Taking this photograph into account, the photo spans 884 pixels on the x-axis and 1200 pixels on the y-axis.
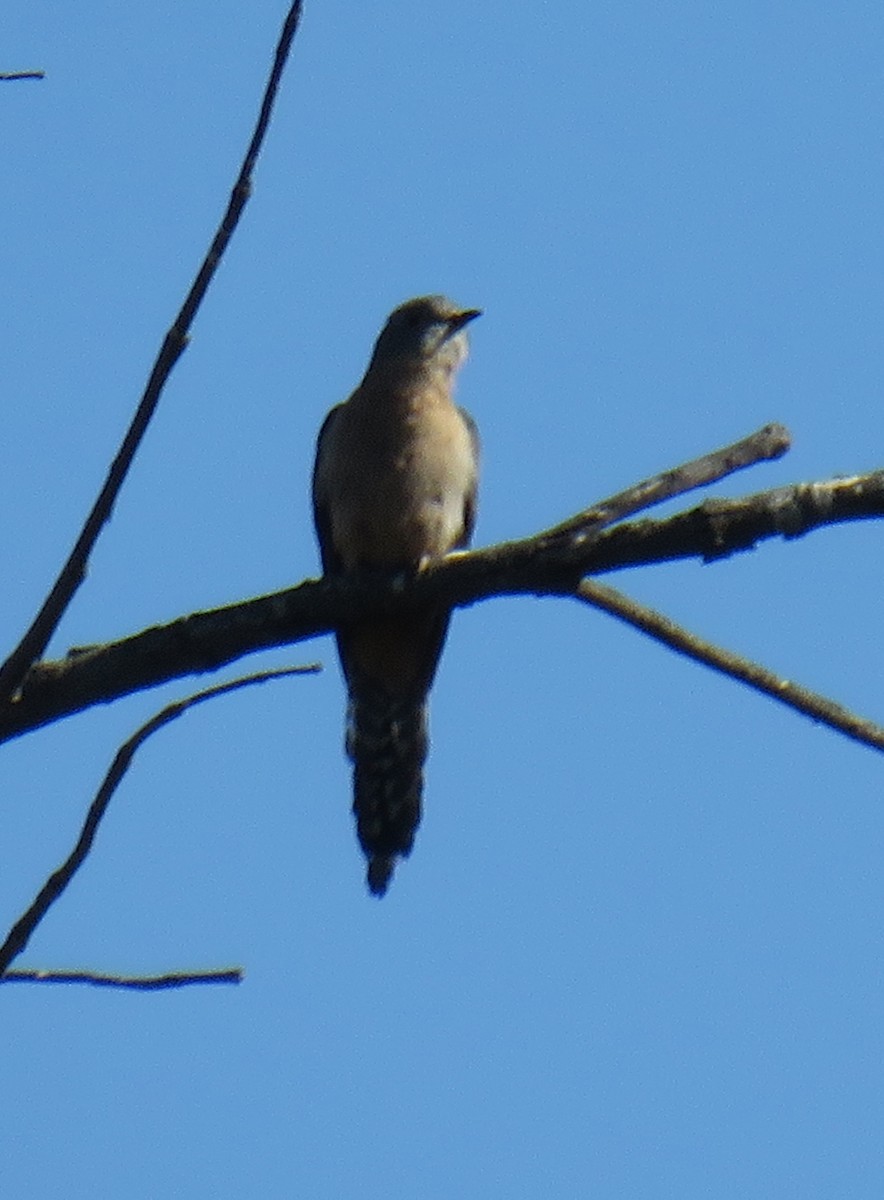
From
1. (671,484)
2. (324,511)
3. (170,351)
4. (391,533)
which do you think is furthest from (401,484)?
(170,351)

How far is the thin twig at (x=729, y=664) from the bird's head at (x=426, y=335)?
355 cm

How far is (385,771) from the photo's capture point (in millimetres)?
6648

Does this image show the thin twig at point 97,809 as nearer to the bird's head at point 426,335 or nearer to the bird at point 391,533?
the bird at point 391,533

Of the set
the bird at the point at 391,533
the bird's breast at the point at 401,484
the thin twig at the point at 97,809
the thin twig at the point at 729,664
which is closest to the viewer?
the thin twig at the point at 97,809

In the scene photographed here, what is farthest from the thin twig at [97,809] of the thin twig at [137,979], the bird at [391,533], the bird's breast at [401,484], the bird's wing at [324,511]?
the bird's wing at [324,511]

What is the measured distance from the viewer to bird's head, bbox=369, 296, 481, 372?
25.6ft

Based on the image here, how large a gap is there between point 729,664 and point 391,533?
284 cm

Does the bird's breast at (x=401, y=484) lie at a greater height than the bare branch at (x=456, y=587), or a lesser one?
greater

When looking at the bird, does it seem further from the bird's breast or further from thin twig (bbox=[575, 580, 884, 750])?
thin twig (bbox=[575, 580, 884, 750])

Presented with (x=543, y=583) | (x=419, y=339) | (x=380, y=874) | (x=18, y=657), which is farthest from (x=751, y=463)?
(x=419, y=339)

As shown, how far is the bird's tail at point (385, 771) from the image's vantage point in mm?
6406

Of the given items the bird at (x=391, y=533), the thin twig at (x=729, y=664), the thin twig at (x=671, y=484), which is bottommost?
the thin twig at (x=729, y=664)

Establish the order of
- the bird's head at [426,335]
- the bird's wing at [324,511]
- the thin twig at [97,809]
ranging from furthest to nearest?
1. the bird's head at [426,335]
2. the bird's wing at [324,511]
3. the thin twig at [97,809]

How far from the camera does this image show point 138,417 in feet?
11.1
